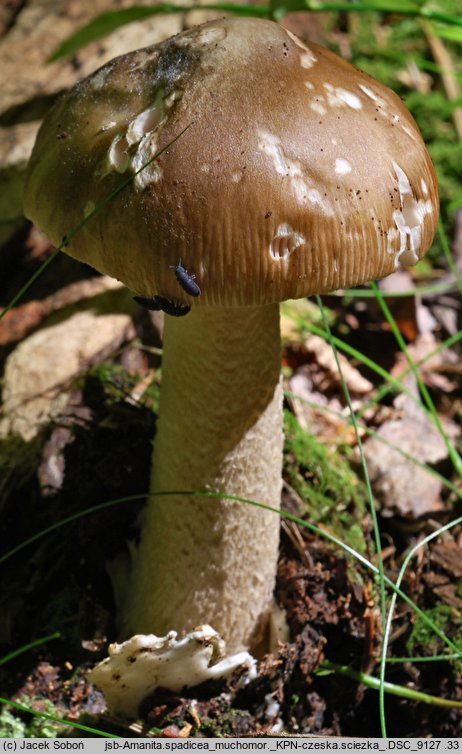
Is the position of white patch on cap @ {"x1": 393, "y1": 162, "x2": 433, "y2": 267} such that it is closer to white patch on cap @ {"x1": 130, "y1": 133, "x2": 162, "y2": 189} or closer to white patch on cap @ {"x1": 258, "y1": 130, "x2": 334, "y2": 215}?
white patch on cap @ {"x1": 258, "y1": 130, "x2": 334, "y2": 215}

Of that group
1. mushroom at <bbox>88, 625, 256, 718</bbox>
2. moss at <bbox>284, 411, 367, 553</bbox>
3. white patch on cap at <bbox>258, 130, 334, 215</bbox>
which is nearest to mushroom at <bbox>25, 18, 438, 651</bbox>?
white patch on cap at <bbox>258, 130, 334, 215</bbox>

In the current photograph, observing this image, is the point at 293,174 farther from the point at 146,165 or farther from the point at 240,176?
the point at 146,165

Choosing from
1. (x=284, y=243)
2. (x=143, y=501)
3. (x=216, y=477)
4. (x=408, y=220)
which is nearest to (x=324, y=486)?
(x=143, y=501)

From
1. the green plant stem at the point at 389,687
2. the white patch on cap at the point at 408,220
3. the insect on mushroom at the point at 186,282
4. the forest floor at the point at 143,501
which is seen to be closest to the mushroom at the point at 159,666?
the forest floor at the point at 143,501

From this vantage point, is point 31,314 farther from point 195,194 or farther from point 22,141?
point 195,194

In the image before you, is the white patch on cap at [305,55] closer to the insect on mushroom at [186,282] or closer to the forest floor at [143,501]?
the insect on mushroom at [186,282]

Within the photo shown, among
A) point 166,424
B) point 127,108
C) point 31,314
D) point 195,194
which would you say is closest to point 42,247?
point 31,314

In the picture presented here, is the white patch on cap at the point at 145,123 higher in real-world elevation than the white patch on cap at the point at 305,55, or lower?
lower
